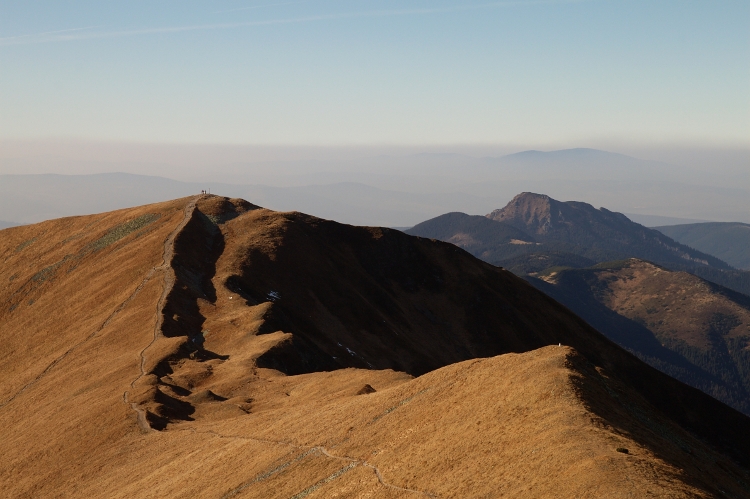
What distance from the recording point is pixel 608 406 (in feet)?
128

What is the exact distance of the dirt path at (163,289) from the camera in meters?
62.5

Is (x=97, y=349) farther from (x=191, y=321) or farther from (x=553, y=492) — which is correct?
(x=553, y=492)

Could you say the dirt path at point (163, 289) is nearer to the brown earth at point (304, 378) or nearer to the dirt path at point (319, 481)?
the brown earth at point (304, 378)

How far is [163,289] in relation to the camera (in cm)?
9619

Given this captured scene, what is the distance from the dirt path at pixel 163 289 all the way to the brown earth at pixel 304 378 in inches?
13.5

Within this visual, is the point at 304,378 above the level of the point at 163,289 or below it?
below

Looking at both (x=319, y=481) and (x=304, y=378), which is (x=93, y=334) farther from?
(x=319, y=481)

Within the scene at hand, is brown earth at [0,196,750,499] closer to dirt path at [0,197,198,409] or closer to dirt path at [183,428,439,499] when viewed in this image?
dirt path at [183,428,439,499]

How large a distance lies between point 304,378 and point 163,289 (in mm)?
35255

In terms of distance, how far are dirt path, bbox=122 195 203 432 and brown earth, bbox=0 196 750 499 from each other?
344mm

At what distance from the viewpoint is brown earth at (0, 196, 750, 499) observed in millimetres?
35731

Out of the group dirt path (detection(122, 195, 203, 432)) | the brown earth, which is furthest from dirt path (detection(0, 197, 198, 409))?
the brown earth

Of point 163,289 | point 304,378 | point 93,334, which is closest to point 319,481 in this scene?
point 304,378

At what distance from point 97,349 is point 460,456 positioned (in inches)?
2483
